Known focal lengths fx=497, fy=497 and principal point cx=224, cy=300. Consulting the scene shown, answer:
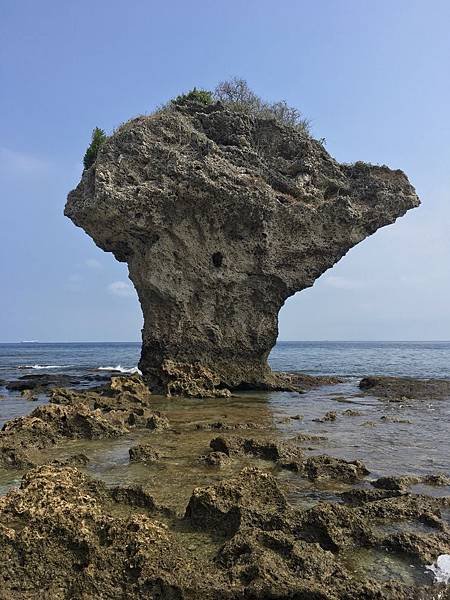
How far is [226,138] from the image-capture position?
861 inches

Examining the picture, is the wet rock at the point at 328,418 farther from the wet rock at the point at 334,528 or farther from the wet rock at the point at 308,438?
the wet rock at the point at 334,528

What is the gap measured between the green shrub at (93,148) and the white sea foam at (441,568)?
72.8 ft

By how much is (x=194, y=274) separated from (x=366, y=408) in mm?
8739

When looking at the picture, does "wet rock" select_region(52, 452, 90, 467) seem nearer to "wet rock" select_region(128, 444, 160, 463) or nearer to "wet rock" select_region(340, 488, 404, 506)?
"wet rock" select_region(128, 444, 160, 463)

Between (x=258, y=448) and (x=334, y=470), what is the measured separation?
1748 mm

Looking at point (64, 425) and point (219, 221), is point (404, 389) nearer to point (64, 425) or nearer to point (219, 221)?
point (219, 221)

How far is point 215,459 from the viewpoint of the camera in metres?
8.33

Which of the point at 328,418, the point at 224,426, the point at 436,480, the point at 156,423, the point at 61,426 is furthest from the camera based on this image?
the point at 328,418

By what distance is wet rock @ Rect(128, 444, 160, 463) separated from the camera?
8484 millimetres

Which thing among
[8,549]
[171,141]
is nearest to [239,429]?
[8,549]

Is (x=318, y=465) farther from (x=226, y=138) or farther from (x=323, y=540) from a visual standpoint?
(x=226, y=138)

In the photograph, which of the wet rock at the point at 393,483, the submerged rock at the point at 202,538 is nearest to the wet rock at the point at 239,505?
the submerged rock at the point at 202,538

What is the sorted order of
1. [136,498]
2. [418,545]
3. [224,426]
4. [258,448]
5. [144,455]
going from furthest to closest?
[224,426]
[258,448]
[144,455]
[136,498]
[418,545]

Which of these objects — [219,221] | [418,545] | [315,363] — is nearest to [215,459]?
[418,545]
